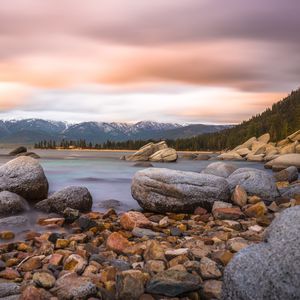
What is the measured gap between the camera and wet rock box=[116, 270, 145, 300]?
657 centimetres

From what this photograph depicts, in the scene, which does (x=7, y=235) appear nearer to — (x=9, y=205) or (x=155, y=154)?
(x=9, y=205)

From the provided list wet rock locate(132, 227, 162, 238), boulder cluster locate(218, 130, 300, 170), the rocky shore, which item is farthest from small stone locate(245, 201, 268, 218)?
boulder cluster locate(218, 130, 300, 170)

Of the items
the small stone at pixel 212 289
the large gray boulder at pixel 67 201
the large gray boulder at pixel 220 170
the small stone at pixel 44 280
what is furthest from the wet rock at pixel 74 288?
the large gray boulder at pixel 220 170

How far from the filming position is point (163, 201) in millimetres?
14555

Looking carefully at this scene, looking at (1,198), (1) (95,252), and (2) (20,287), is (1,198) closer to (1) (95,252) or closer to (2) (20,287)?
(1) (95,252)

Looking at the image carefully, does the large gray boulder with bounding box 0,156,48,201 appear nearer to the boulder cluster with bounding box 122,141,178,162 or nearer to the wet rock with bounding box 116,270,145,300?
the wet rock with bounding box 116,270,145,300

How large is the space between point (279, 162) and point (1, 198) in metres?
40.2

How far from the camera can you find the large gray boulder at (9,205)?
15.0m

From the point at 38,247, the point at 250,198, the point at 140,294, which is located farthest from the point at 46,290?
the point at 250,198

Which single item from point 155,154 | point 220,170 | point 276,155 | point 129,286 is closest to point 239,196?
point 129,286

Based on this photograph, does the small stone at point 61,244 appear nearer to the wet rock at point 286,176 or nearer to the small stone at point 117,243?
the small stone at point 117,243

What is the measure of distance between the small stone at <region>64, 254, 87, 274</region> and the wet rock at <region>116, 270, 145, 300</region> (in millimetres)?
1378

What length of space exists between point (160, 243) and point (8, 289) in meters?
4.07

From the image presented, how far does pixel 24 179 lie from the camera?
58.5 feet
